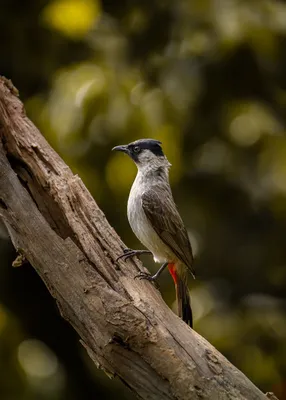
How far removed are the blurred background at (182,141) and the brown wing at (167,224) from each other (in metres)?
1.15

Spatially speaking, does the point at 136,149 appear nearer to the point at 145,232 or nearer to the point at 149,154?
the point at 149,154

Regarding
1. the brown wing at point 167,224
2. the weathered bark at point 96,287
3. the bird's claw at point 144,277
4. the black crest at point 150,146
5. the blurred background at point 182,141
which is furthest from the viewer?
the blurred background at point 182,141

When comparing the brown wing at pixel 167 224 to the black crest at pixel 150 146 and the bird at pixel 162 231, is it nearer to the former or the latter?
the bird at pixel 162 231

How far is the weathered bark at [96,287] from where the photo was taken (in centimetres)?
479

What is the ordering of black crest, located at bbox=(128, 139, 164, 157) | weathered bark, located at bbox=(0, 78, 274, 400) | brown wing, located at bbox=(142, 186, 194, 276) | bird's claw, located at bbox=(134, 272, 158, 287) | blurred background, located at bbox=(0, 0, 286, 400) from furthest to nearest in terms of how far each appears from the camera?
blurred background, located at bbox=(0, 0, 286, 400)
black crest, located at bbox=(128, 139, 164, 157)
brown wing, located at bbox=(142, 186, 194, 276)
bird's claw, located at bbox=(134, 272, 158, 287)
weathered bark, located at bbox=(0, 78, 274, 400)

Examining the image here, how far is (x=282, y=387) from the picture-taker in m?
7.49

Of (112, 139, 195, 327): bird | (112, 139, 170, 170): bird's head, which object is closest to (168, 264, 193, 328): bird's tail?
(112, 139, 195, 327): bird

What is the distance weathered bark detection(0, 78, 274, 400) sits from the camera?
188 inches

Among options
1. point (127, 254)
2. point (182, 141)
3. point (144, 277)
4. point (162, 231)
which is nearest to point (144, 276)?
point (144, 277)

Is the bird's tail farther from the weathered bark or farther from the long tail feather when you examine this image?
the weathered bark

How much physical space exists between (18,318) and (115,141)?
157cm

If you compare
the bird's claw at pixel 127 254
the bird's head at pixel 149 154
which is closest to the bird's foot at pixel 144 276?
the bird's claw at pixel 127 254

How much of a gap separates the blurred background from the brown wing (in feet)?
3.77

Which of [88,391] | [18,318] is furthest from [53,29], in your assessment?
[88,391]
